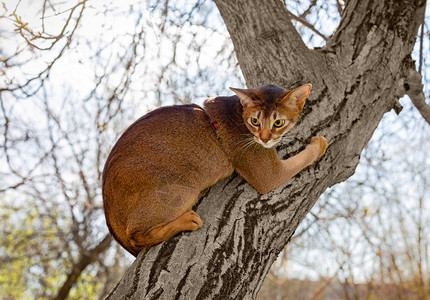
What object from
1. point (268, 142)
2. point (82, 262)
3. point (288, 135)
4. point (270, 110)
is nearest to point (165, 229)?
point (268, 142)

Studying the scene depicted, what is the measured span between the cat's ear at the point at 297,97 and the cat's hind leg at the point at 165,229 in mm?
970

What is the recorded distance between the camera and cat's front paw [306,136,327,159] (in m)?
2.59

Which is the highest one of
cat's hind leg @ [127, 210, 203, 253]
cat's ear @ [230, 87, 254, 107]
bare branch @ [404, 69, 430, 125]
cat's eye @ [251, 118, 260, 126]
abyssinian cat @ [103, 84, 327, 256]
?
bare branch @ [404, 69, 430, 125]

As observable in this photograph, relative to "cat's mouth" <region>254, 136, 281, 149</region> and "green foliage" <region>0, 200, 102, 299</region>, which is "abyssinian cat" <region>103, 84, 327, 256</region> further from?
"green foliage" <region>0, 200, 102, 299</region>

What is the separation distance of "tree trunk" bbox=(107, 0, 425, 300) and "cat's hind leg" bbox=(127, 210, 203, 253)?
0.04 metres

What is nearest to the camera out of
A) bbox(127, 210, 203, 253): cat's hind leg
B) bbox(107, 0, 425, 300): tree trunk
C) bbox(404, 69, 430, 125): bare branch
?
bbox(107, 0, 425, 300): tree trunk

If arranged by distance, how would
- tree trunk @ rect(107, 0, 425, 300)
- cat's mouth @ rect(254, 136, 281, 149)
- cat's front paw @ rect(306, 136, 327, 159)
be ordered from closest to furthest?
tree trunk @ rect(107, 0, 425, 300)
cat's mouth @ rect(254, 136, 281, 149)
cat's front paw @ rect(306, 136, 327, 159)

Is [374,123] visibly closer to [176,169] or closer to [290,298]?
[176,169]

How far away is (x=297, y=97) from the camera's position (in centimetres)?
Answer: 258

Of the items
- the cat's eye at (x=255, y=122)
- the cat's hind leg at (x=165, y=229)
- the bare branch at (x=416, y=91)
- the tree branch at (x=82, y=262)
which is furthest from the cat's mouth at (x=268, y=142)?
the tree branch at (x=82, y=262)

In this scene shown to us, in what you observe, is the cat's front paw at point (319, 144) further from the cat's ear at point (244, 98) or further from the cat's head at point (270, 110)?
the cat's ear at point (244, 98)

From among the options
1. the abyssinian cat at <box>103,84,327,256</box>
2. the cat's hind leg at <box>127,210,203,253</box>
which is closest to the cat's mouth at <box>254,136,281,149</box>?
the abyssinian cat at <box>103,84,327,256</box>

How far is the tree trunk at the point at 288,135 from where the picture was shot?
2.00 metres

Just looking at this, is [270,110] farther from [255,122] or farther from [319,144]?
[319,144]
